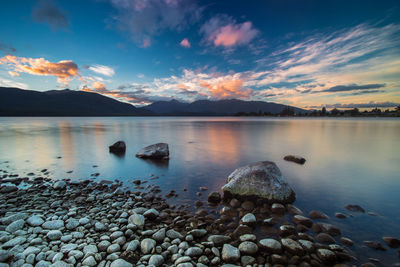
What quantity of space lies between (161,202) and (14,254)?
3.92 m

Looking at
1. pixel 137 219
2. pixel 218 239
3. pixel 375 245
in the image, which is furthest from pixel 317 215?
pixel 137 219

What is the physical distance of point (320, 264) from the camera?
3.89 meters

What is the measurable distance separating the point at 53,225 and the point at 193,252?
4.17 meters

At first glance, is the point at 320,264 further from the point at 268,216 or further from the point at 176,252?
the point at 176,252

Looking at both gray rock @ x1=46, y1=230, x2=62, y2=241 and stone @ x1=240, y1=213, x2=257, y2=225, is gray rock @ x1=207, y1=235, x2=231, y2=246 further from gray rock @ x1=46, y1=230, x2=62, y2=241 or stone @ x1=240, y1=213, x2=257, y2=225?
gray rock @ x1=46, y1=230, x2=62, y2=241

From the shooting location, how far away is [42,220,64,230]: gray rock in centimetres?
494

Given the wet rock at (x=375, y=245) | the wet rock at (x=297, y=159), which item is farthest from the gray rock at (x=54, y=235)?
the wet rock at (x=297, y=159)

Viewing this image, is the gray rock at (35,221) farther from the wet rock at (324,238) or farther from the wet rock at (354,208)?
the wet rock at (354,208)

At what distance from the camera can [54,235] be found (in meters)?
4.59

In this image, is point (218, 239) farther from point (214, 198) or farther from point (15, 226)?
point (15, 226)

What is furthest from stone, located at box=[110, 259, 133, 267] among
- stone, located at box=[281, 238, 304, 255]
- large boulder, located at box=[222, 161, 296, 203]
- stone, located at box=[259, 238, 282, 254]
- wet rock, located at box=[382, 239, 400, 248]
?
wet rock, located at box=[382, 239, 400, 248]

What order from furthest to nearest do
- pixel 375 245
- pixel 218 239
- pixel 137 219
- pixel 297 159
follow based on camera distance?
1. pixel 297 159
2. pixel 137 219
3. pixel 218 239
4. pixel 375 245

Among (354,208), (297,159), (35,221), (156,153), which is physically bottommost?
(354,208)

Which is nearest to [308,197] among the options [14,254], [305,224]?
[305,224]
